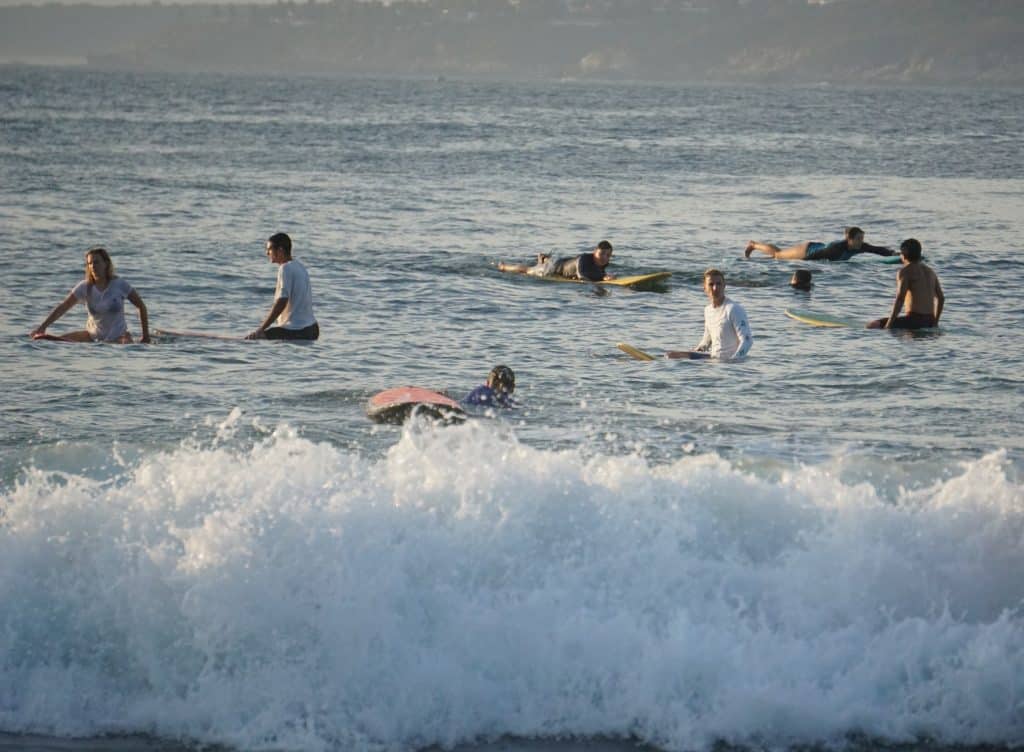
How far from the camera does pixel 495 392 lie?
13.2 meters

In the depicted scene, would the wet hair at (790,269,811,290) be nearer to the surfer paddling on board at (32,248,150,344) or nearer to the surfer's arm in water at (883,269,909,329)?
the surfer's arm in water at (883,269,909,329)

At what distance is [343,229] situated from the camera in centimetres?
2916

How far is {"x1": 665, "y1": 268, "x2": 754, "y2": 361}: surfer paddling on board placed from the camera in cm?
1523

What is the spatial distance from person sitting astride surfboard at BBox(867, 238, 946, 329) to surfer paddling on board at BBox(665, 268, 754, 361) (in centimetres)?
359

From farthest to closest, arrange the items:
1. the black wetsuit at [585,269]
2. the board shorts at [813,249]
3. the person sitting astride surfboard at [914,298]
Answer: the board shorts at [813,249] < the black wetsuit at [585,269] < the person sitting astride surfboard at [914,298]

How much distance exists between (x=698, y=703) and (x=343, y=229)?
22701mm

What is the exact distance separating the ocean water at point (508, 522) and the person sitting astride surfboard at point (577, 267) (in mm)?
408

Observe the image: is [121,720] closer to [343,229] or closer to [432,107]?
[343,229]

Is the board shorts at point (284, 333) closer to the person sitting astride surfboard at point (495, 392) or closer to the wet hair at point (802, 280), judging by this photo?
the person sitting astride surfboard at point (495, 392)

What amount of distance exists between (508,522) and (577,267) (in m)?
14.1

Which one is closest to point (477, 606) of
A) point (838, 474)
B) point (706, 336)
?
point (838, 474)

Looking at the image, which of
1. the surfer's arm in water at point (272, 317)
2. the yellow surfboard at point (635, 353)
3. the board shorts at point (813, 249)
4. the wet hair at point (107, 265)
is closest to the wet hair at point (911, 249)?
the yellow surfboard at point (635, 353)

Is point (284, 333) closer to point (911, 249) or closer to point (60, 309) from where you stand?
point (60, 309)

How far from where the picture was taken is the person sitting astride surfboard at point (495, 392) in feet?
43.0
